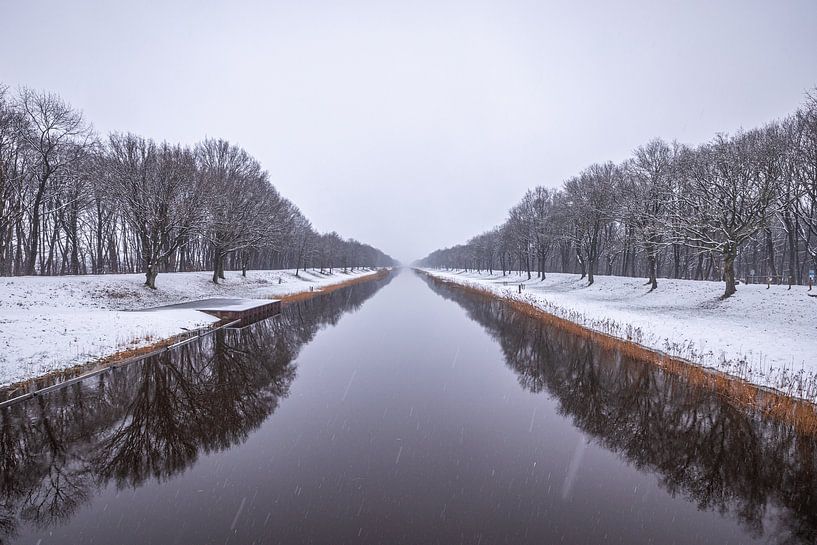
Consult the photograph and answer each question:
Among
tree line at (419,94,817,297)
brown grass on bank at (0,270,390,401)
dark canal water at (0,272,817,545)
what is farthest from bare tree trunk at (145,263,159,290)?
tree line at (419,94,817,297)

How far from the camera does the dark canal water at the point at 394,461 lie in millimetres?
4973

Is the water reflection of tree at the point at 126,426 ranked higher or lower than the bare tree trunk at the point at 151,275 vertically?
lower

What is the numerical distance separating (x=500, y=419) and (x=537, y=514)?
3579mm

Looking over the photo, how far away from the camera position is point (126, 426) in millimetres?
7676

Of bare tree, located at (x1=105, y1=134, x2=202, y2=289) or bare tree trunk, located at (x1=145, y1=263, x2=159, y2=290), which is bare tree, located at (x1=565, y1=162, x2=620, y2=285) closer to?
bare tree, located at (x1=105, y1=134, x2=202, y2=289)

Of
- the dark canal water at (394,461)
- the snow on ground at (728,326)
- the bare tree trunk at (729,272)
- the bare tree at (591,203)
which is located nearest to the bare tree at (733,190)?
the bare tree trunk at (729,272)

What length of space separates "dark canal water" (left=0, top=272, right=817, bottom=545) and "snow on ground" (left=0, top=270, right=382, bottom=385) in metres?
2.26

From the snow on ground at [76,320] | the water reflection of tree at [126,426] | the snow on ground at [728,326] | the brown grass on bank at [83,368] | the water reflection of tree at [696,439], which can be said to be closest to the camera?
the water reflection of tree at [696,439]

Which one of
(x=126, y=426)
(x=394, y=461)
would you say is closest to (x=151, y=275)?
(x=126, y=426)

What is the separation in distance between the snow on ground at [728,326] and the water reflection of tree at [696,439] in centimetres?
244

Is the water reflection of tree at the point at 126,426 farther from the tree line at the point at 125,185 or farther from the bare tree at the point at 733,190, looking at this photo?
the bare tree at the point at 733,190

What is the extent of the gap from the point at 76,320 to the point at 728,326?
30.6 metres

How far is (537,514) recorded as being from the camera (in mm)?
5285

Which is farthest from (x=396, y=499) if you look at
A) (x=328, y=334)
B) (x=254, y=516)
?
(x=328, y=334)
